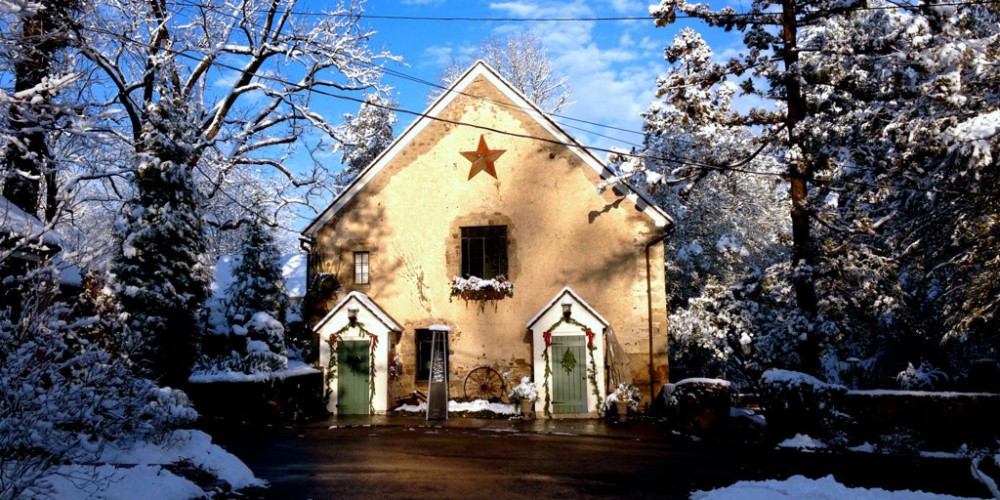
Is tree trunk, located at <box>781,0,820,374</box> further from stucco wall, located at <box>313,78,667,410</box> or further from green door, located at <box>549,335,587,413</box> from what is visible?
green door, located at <box>549,335,587,413</box>

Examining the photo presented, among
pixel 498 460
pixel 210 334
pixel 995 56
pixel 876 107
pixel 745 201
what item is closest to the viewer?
pixel 498 460

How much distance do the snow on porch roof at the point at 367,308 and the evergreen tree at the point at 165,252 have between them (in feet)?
11.5

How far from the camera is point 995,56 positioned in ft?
41.8

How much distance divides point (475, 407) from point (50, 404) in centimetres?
1389

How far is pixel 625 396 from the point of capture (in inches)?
716

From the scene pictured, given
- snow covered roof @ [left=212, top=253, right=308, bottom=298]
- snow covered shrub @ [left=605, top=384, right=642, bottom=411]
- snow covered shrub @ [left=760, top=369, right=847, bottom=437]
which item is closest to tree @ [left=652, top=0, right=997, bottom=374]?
snow covered shrub @ [left=760, top=369, right=847, bottom=437]

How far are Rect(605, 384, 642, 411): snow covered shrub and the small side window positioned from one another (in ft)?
25.7

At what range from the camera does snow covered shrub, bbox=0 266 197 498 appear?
547cm

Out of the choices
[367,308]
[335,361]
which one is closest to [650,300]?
[367,308]

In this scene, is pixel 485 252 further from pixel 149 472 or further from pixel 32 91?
pixel 149 472

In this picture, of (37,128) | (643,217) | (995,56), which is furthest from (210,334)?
(995,56)

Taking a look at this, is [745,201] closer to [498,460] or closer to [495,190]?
[495,190]

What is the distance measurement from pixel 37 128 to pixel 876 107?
54.7ft

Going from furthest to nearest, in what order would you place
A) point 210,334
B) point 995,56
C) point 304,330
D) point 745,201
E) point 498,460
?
point 745,201, point 304,330, point 210,334, point 995,56, point 498,460
